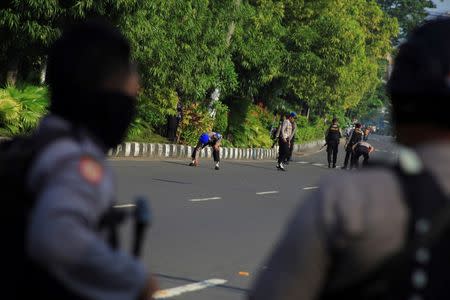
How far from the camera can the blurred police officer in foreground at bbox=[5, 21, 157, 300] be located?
8.20ft

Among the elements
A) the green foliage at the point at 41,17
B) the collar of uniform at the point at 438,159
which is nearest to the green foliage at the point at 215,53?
the green foliage at the point at 41,17

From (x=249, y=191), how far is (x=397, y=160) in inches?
664

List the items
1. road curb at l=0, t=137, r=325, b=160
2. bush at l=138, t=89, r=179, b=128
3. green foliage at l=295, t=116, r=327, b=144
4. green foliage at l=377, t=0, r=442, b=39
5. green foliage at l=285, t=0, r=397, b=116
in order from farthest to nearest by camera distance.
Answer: green foliage at l=377, t=0, r=442, b=39, green foliage at l=295, t=116, r=327, b=144, green foliage at l=285, t=0, r=397, b=116, bush at l=138, t=89, r=179, b=128, road curb at l=0, t=137, r=325, b=160

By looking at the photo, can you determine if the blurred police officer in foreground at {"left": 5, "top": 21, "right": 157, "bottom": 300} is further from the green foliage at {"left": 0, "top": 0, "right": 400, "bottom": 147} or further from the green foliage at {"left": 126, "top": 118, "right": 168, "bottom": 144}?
the green foliage at {"left": 126, "top": 118, "right": 168, "bottom": 144}

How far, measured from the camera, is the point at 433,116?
2287mm

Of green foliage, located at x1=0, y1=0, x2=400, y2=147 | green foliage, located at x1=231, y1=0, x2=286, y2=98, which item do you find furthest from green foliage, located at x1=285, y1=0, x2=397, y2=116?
green foliage, located at x1=231, y1=0, x2=286, y2=98

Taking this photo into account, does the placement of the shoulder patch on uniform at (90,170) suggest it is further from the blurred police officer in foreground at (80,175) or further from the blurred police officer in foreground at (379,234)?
the blurred police officer in foreground at (379,234)

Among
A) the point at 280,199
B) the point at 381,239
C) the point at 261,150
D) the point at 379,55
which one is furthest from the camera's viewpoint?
the point at 379,55

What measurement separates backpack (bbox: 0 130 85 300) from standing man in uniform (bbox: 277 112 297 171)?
87.8ft

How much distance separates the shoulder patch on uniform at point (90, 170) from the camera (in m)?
2.55

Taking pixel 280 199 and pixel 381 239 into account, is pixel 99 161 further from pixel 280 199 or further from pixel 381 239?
pixel 280 199

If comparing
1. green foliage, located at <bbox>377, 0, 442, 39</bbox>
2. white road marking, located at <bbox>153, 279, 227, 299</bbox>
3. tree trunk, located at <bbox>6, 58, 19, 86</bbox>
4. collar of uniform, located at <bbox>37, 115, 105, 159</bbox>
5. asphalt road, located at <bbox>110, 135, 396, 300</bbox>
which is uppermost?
green foliage, located at <bbox>377, 0, 442, 39</bbox>

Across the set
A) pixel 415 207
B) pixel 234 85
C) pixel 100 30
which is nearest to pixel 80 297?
pixel 100 30

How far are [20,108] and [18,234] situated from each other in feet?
68.8
